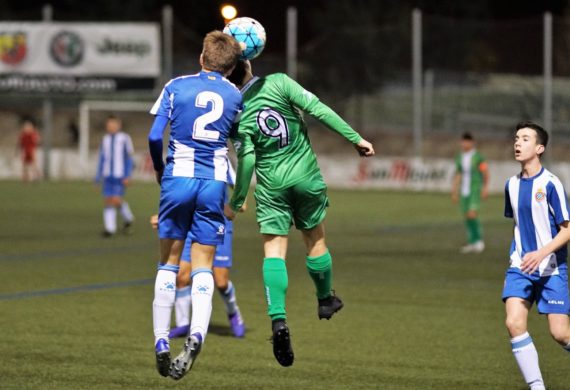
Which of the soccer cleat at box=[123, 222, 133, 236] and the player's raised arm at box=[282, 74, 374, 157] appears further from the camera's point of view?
the soccer cleat at box=[123, 222, 133, 236]

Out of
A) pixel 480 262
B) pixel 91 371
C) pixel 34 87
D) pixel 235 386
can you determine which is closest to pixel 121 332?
pixel 91 371

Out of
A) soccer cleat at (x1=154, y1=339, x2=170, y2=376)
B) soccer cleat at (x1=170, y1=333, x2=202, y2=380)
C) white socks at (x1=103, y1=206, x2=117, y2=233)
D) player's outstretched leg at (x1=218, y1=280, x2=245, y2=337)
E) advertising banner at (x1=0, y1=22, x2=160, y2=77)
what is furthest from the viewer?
advertising banner at (x1=0, y1=22, x2=160, y2=77)

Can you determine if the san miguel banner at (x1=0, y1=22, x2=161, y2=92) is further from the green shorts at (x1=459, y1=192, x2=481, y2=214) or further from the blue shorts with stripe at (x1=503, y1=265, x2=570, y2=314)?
the blue shorts with stripe at (x1=503, y1=265, x2=570, y2=314)

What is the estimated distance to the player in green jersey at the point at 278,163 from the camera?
8977 millimetres

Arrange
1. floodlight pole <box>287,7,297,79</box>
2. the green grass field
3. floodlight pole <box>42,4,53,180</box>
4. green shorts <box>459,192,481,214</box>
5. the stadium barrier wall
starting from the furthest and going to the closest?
floodlight pole <box>42,4,53,180</box>, floodlight pole <box>287,7,297,79</box>, the stadium barrier wall, green shorts <box>459,192,481,214</box>, the green grass field

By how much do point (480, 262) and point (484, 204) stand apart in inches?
490

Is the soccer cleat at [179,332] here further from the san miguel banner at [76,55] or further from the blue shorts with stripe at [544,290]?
the san miguel banner at [76,55]

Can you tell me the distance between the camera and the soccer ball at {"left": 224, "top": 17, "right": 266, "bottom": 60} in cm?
905

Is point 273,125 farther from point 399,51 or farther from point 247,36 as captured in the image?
point 399,51

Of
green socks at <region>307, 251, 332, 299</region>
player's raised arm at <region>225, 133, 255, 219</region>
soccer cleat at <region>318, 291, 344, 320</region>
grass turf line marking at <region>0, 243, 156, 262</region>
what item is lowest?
grass turf line marking at <region>0, 243, 156, 262</region>

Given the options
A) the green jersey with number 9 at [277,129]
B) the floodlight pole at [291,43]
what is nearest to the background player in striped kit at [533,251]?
the green jersey with number 9 at [277,129]

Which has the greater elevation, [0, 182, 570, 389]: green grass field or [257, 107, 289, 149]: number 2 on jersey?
[257, 107, 289, 149]: number 2 on jersey

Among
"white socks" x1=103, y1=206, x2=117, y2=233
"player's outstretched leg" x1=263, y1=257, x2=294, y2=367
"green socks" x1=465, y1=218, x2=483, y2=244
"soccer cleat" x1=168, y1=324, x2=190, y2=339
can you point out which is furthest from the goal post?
"player's outstretched leg" x1=263, y1=257, x2=294, y2=367

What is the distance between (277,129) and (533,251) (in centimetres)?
197
